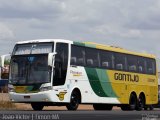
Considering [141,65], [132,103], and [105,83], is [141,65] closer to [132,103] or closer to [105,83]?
[132,103]

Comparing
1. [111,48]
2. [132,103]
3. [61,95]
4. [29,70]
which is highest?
[111,48]

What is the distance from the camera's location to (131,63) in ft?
120

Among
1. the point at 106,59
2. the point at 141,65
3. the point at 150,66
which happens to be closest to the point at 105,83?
the point at 106,59

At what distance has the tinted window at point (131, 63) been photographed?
36.2 m

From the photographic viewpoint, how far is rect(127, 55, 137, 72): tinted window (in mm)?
36219

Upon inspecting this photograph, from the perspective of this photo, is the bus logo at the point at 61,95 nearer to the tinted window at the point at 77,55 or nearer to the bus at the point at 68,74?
the bus at the point at 68,74

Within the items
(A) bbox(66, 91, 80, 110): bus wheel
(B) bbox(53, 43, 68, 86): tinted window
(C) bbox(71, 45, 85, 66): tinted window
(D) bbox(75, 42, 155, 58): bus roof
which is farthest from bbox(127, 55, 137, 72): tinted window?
A: (B) bbox(53, 43, 68, 86): tinted window

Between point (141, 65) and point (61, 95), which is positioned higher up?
point (141, 65)

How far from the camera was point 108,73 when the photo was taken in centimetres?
3362

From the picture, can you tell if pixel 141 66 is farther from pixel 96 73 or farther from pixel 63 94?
pixel 63 94

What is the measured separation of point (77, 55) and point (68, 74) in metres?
1.29

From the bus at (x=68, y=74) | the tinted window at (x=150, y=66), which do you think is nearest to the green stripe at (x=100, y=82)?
the bus at (x=68, y=74)

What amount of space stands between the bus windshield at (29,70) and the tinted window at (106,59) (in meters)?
4.85

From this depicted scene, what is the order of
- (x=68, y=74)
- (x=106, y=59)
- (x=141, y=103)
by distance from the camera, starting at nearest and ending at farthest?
(x=68, y=74)
(x=106, y=59)
(x=141, y=103)
